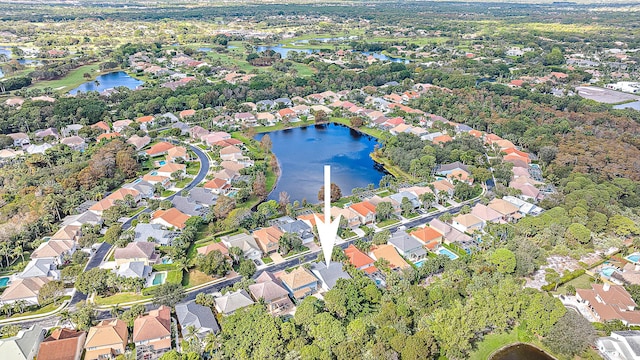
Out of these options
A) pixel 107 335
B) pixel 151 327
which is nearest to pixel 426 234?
pixel 151 327

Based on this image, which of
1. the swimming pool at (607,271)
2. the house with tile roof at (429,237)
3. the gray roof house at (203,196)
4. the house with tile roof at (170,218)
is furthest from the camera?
the gray roof house at (203,196)

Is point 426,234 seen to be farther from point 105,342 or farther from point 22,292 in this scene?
point 22,292

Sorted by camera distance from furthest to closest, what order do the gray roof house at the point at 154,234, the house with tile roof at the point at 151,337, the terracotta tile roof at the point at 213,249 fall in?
the gray roof house at the point at 154,234 < the terracotta tile roof at the point at 213,249 < the house with tile roof at the point at 151,337

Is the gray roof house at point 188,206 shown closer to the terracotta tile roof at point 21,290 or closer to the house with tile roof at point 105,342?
the terracotta tile roof at point 21,290

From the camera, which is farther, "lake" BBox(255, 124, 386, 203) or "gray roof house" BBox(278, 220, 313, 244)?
"lake" BBox(255, 124, 386, 203)

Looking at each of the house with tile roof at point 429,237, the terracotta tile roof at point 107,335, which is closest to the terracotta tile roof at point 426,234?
the house with tile roof at point 429,237

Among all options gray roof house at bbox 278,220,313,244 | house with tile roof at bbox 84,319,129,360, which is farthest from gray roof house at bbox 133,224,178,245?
house with tile roof at bbox 84,319,129,360

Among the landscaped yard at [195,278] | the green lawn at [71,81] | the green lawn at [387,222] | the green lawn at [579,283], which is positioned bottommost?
the green lawn at [387,222]

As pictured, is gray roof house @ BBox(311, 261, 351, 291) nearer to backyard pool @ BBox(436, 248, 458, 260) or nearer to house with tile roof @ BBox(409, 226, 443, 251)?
house with tile roof @ BBox(409, 226, 443, 251)
